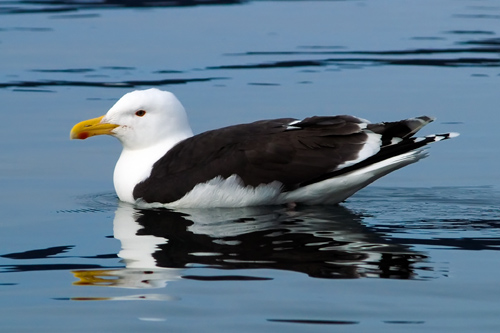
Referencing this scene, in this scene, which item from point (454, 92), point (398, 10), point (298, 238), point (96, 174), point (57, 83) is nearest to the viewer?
point (298, 238)

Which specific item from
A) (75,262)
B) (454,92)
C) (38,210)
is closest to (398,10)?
(454,92)

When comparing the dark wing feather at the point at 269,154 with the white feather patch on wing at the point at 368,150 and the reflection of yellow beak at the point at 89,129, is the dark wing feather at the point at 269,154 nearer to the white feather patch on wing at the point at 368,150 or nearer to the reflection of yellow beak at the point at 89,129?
the white feather patch on wing at the point at 368,150

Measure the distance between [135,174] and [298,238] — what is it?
92.7 inches

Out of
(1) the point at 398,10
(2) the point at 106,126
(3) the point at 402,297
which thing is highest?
(1) the point at 398,10

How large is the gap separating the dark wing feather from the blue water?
30 centimetres

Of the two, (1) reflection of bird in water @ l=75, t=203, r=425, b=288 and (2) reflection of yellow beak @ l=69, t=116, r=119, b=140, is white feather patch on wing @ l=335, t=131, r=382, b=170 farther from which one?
(2) reflection of yellow beak @ l=69, t=116, r=119, b=140

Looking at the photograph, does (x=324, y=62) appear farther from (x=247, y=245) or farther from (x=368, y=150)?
(x=247, y=245)

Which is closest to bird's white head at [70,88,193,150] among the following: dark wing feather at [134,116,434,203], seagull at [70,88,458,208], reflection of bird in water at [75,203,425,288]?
seagull at [70,88,458,208]

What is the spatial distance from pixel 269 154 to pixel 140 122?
1528 millimetres

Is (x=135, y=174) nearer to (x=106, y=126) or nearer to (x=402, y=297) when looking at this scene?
(x=106, y=126)

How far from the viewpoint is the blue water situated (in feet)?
25.0

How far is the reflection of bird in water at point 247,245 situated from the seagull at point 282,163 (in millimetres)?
163

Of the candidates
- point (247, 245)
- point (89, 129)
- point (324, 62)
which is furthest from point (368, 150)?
point (324, 62)

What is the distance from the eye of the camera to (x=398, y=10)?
27.0m
